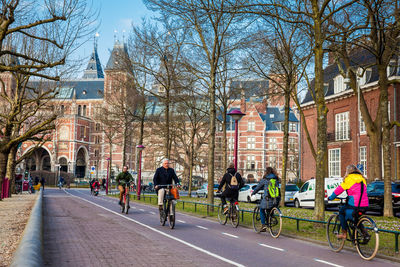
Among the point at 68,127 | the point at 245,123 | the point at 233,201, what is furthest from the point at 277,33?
the point at 68,127

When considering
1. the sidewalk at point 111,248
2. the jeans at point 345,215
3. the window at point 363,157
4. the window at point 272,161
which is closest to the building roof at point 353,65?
the window at point 363,157

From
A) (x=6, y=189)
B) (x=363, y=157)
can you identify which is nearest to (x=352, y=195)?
(x=6, y=189)

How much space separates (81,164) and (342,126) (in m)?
64.6

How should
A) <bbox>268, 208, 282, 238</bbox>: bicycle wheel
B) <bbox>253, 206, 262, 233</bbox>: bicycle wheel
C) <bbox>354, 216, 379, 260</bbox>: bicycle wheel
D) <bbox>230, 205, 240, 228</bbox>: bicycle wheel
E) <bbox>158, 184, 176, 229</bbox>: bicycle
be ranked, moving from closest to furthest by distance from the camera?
<bbox>354, 216, 379, 260</bbox>: bicycle wheel
<bbox>268, 208, 282, 238</bbox>: bicycle wheel
<bbox>253, 206, 262, 233</bbox>: bicycle wheel
<bbox>158, 184, 176, 229</bbox>: bicycle
<bbox>230, 205, 240, 228</bbox>: bicycle wheel

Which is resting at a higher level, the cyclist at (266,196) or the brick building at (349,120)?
the brick building at (349,120)

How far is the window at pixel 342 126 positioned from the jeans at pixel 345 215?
32889 mm

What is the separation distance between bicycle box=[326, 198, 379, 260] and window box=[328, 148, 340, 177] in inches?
1344

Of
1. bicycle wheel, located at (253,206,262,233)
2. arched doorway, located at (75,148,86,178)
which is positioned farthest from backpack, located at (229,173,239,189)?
arched doorway, located at (75,148,86,178)

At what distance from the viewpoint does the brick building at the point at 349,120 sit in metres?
34.8

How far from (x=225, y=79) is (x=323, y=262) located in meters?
21.6

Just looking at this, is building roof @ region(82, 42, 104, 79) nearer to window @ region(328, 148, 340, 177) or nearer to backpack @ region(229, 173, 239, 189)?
window @ region(328, 148, 340, 177)

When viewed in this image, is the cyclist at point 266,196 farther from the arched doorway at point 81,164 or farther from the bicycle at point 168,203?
the arched doorway at point 81,164

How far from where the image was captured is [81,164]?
3691 inches

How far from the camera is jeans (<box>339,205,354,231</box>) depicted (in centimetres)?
891
